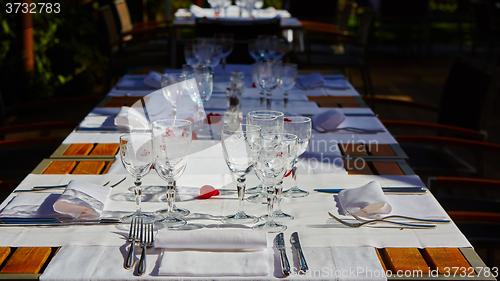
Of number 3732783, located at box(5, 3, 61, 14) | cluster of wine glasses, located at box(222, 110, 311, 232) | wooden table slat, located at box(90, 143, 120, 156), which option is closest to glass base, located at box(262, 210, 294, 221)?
cluster of wine glasses, located at box(222, 110, 311, 232)

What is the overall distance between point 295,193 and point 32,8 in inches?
177

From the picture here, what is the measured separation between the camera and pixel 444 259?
938mm

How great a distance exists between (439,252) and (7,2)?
A: 4908 mm

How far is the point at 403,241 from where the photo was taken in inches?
39.6

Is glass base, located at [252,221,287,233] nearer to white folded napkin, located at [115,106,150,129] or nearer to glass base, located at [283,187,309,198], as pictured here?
glass base, located at [283,187,309,198]

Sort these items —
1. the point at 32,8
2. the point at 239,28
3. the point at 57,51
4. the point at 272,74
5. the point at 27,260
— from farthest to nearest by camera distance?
the point at 57,51 < the point at 32,8 < the point at 239,28 < the point at 272,74 < the point at 27,260

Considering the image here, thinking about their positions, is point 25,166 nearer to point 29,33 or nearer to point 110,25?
point 110,25

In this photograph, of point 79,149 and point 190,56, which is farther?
point 190,56

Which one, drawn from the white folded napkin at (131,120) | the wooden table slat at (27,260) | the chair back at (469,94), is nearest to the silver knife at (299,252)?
the wooden table slat at (27,260)

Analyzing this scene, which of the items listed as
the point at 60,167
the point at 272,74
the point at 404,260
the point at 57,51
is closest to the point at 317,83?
the point at 272,74

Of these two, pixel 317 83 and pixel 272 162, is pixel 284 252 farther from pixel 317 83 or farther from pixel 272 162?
pixel 317 83

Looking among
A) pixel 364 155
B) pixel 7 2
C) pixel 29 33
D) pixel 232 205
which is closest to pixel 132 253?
pixel 232 205

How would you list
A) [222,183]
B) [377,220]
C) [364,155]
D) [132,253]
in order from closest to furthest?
[132,253]
[377,220]
[222,183]
[364,155]

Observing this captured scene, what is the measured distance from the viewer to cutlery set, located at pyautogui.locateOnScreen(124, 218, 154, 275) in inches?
35.3
